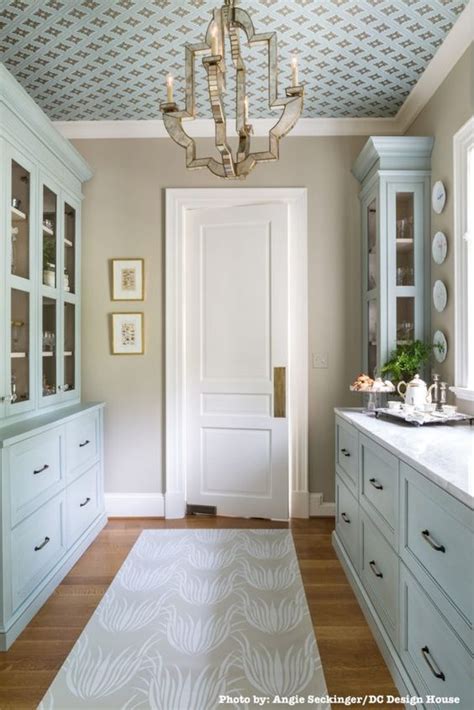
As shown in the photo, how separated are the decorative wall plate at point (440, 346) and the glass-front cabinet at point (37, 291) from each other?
233cm

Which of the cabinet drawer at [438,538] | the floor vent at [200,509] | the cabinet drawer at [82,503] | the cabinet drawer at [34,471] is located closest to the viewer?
the cabinet drawer at [438,538]

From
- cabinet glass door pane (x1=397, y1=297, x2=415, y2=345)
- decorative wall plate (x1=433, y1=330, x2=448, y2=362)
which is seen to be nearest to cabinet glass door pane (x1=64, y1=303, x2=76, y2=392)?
cabinet glass door pane (x1=397, y1=297, x2=415, y2=345)

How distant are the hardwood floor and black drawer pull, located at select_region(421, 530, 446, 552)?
2.27 feet

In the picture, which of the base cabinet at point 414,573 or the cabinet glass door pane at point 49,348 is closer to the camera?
the base cabinet at point 414,573

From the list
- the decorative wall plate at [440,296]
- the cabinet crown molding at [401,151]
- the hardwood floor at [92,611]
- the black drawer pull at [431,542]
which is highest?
the cabinet crown molding at [401,151]

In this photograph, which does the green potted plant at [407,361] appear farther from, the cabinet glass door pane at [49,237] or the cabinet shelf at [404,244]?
the cabinet glass door pane at [49,237]

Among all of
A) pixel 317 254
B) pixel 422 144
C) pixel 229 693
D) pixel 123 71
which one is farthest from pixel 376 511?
pixel 123 71

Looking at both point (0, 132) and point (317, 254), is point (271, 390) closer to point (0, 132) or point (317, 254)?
point (317, 254)

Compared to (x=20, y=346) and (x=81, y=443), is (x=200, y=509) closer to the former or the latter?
(x=81, y=443)

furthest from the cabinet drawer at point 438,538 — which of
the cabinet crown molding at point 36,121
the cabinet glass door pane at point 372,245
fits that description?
the cabinet crown molding at point 36,121

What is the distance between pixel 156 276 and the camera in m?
3.08

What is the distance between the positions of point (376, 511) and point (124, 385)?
6.60 feet

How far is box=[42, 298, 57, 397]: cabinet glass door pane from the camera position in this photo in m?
2.48

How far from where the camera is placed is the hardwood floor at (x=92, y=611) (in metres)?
1.54
